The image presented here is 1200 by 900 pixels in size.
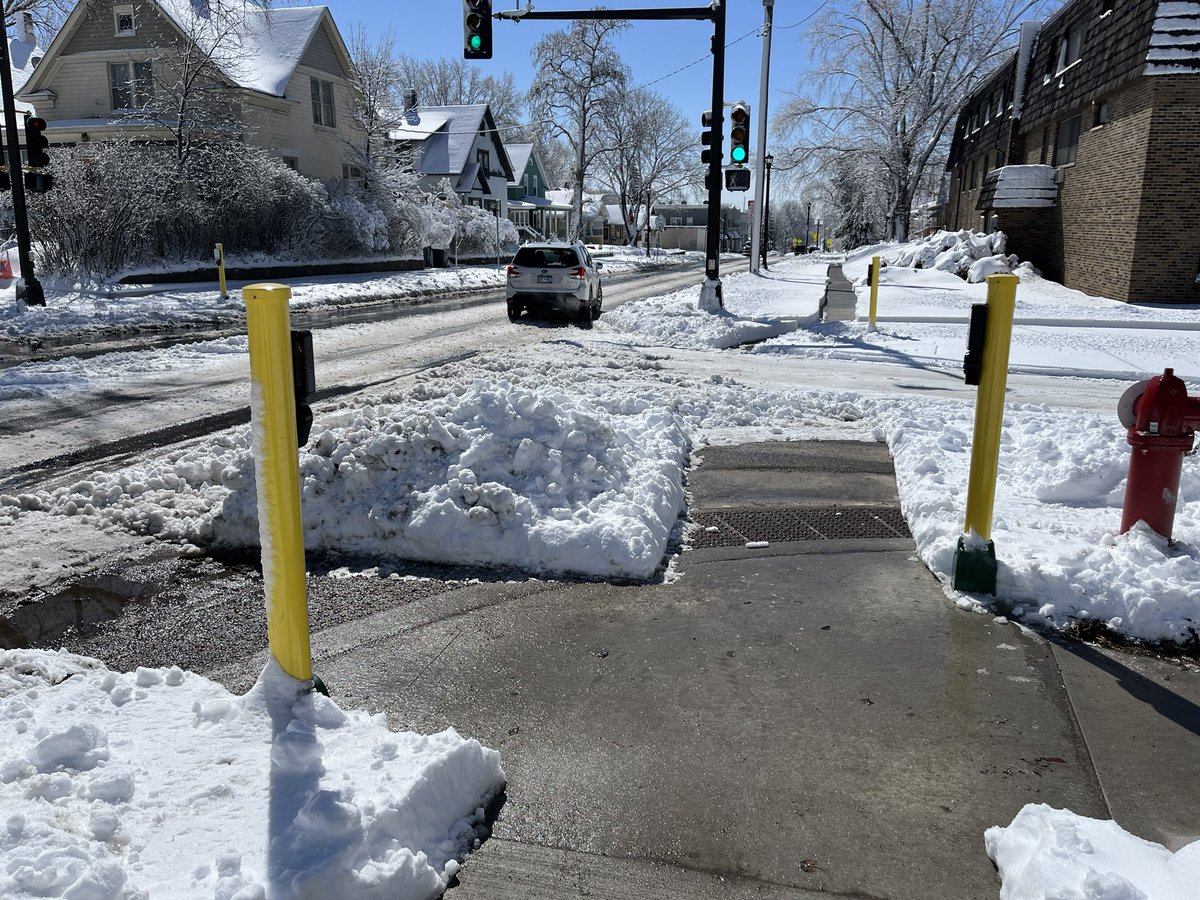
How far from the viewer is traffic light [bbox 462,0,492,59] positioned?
16.1 m

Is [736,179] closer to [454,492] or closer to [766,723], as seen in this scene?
[454,492]

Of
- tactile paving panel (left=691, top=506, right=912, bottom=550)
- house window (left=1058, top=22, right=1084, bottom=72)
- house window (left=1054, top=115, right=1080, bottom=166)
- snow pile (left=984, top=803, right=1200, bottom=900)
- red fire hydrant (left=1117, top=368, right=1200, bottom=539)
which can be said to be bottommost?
tactile paving panel (left=691, top=506, right=912, bottom=550)

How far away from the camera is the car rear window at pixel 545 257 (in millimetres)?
19016

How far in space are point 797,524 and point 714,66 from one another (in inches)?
581

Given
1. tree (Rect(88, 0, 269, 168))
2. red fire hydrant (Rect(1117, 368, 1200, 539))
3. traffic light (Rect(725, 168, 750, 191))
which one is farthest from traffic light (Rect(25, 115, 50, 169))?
red fire hydrant (Rect(1117, 368, 1200, 539))

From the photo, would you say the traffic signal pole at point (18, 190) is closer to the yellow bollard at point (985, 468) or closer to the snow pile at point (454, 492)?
the snow pile at point (454, 492)

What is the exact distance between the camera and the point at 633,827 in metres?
2.94

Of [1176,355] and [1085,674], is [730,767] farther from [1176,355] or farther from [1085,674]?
[1176,355]

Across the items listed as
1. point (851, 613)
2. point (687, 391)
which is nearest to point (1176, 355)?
point (687, 391)

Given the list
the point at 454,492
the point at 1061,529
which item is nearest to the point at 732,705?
the point at 454,492

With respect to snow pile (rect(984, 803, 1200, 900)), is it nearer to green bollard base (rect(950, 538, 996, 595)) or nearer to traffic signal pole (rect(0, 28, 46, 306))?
green bollard base (rect(950, 538, 996, 595))

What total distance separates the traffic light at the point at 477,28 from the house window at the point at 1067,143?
16.9 m

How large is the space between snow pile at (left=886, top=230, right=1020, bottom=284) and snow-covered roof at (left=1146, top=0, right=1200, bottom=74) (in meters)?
5.53

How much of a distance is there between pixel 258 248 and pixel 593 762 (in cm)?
3105
